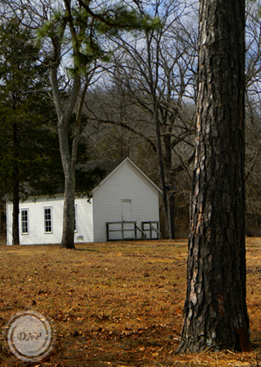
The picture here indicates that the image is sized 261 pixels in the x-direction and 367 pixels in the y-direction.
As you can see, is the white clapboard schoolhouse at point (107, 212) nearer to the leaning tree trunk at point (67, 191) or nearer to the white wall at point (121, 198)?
the white wall at point (121, 198)

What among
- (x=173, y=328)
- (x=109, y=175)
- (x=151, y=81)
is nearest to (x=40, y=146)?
(x=109, y=175)

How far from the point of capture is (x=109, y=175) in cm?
2627

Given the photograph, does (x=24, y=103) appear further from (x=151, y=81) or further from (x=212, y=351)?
(x=212, y=351)

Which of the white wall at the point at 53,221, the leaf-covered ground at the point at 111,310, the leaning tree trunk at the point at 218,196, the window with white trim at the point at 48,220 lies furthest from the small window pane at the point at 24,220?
the leaning tree trunk at the point at 218,196

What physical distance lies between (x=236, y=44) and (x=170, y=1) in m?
20.6

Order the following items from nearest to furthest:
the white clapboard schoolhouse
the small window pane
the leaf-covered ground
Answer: the leaf-covered ground, the white clapboard schoolhouse, the small window pane

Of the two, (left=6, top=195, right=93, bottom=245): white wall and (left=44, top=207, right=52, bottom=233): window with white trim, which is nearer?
(left=6, top=195, right=93, bottom=245): white wall
